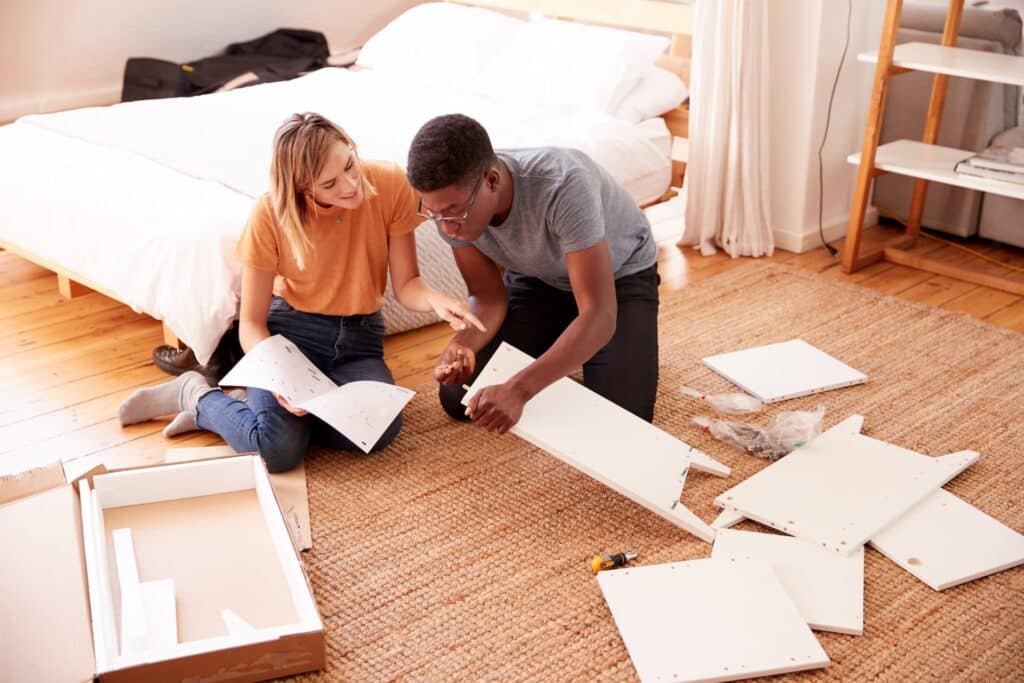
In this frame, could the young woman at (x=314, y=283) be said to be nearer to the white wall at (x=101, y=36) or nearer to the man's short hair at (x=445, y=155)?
the man's short hair at (x=445, y=155)

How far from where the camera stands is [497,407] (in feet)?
6.48

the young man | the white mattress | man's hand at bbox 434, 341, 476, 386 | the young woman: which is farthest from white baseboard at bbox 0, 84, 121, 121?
man's hand at bbox 434, 341, 476, 386

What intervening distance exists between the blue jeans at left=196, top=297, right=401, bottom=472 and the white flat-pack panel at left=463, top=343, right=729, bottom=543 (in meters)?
0.40

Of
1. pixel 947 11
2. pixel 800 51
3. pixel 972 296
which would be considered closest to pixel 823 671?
pixel 972 296

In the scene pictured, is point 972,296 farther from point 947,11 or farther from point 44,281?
point 44,281

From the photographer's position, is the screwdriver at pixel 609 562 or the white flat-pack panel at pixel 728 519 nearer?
the screwdriver at pixel 609 562

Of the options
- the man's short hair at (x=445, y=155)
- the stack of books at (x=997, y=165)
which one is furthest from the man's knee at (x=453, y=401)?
the stack of books at (x=997, y=165)

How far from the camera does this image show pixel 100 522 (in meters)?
1.94

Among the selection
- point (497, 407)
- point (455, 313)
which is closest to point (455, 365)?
point (455, 313)

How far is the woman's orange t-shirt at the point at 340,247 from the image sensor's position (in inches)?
91.0

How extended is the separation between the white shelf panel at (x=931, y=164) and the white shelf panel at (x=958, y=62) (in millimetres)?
252

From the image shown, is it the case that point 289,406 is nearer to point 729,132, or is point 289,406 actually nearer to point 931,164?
point 729,132

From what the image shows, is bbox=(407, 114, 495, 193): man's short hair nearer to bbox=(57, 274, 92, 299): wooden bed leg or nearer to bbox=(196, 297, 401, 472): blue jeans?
bbox=(196, 297, 401, 472): blue jeans

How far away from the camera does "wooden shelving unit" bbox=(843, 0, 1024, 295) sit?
3043mm
